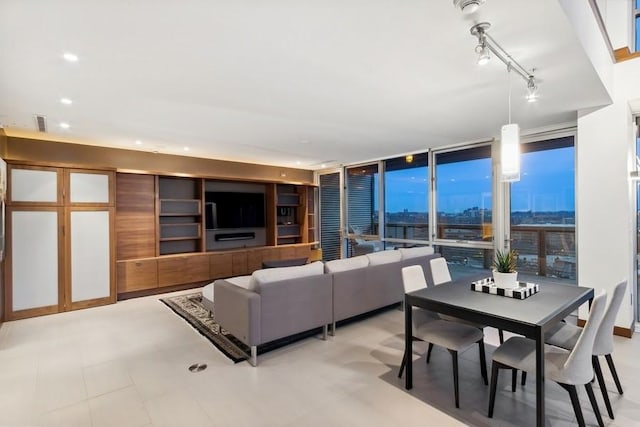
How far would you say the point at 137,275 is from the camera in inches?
207

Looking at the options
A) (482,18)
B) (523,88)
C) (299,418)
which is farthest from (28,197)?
(523,88)

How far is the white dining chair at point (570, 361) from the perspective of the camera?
1.88 meters

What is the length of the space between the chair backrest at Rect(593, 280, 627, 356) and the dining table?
0.20 m

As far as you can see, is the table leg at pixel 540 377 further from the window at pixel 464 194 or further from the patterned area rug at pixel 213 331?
the window at pixel 464 194

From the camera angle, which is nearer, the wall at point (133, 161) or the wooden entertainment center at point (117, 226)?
the wooden entertainment center at point (117, 226)

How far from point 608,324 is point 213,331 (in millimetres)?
3691

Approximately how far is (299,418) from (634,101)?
4.53 metres

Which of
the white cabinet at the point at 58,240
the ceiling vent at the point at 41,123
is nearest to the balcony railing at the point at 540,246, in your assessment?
the white cabinet at the point at 58,240

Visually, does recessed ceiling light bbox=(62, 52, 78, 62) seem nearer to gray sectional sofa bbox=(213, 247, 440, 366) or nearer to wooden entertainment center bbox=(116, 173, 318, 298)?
gray sectional sofa bbox=(213, 247, 440, 366)

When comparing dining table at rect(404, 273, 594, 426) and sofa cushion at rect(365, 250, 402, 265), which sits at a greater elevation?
sofa cushion at rect(365, 250, 402, 265)

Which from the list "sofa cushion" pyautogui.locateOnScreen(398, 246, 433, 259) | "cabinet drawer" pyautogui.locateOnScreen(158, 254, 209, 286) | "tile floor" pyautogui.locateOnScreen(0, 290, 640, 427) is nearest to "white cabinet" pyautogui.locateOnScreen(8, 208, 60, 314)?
"tile floor" pyautogui.locateOnScreen(0, 290, 640, 427)

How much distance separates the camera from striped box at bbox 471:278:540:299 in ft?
8.25

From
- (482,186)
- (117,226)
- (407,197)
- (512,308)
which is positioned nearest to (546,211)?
(482,186)

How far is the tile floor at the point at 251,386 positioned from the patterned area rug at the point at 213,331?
4.4 inches
